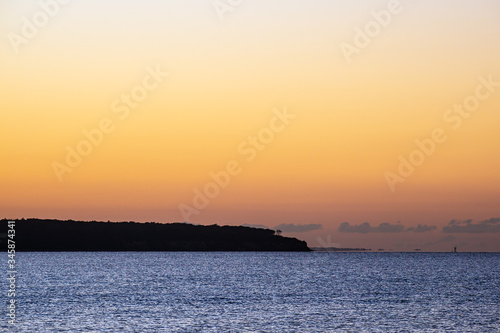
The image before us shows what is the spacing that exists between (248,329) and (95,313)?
58.6 ft

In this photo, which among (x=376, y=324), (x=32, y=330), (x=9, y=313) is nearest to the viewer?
(x=32, y=330)

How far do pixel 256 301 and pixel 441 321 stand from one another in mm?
24429

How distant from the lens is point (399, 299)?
8456 cm

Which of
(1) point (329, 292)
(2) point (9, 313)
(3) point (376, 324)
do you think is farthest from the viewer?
(1) point (329, 292)

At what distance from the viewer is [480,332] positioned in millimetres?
57094

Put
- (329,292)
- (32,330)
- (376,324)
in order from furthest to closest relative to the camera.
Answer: (329,292) < (376,324) < (32,330)

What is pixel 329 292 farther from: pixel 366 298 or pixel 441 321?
pixel 441 321

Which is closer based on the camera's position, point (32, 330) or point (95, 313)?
point (32, 330)

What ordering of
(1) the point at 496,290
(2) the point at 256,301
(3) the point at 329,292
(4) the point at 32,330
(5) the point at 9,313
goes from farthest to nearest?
Answer: (1) the point at 496,290 < (3) the point at 329,292 < (2) the point at 256,301 < (5) the point at 9,313 < (4) the point at 32,330

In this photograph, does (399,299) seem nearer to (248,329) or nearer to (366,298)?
(366,298)

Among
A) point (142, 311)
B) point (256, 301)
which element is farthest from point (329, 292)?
point (142, 311)

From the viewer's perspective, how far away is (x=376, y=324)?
61344 millimetres

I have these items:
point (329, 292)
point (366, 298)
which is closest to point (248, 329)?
point (366, 298)

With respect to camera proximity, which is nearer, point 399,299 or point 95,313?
point 95,313
